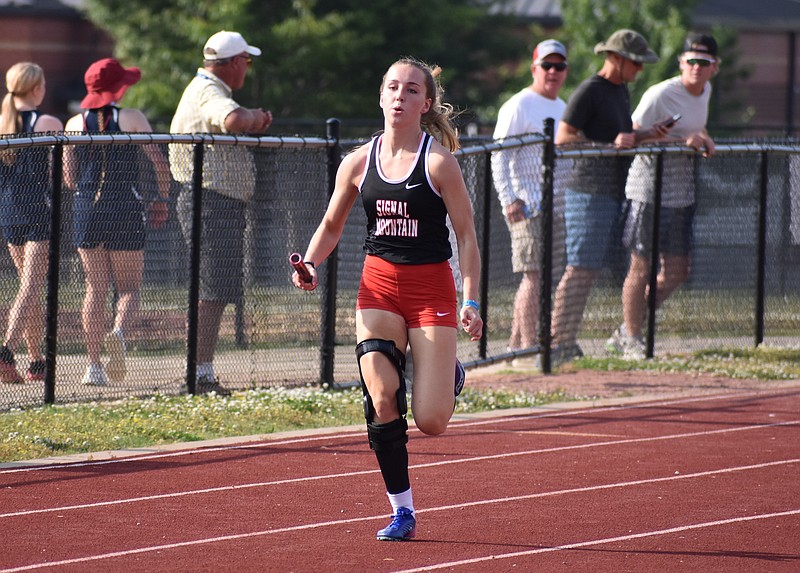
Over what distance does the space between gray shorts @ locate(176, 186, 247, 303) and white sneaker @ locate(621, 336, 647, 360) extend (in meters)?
3.96

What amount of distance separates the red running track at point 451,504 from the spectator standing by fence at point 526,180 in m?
2.18

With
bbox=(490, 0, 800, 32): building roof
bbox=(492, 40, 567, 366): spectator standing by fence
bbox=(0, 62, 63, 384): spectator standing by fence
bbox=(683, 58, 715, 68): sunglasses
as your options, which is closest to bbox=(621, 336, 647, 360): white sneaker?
bbox=(492, 40, 567, 366): spectator standing by fence

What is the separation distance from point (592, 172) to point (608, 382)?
179cm

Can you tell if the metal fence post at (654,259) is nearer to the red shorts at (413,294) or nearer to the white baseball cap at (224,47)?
the white baseball cap at (224,47)

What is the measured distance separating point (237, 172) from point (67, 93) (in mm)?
29469

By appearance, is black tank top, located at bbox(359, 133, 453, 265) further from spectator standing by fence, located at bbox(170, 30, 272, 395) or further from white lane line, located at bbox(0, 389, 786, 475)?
spectator standing by fence, located at bbox(170, 30, 272, 395)

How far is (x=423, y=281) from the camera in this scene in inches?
237

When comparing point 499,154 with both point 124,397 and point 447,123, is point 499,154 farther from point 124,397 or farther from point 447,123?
point 447,123

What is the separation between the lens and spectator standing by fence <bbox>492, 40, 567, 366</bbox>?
10906 millimetres

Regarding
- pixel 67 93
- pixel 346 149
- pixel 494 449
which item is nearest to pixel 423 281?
pixel 494 449

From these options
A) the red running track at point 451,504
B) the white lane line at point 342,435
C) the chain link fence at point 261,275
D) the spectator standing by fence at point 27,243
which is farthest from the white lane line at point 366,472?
the spectator standing by fence at point 27,243

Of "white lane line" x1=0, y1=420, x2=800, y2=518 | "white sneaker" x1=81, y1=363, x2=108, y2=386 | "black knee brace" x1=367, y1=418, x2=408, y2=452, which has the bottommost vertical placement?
"white lane line" x1=0, y1=420, x2=800, y2=518

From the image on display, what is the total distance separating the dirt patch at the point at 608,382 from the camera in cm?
1041

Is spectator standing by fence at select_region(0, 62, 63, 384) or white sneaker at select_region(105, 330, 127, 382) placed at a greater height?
spectator standing by fence at select_region(0, 62, 63, 384)
